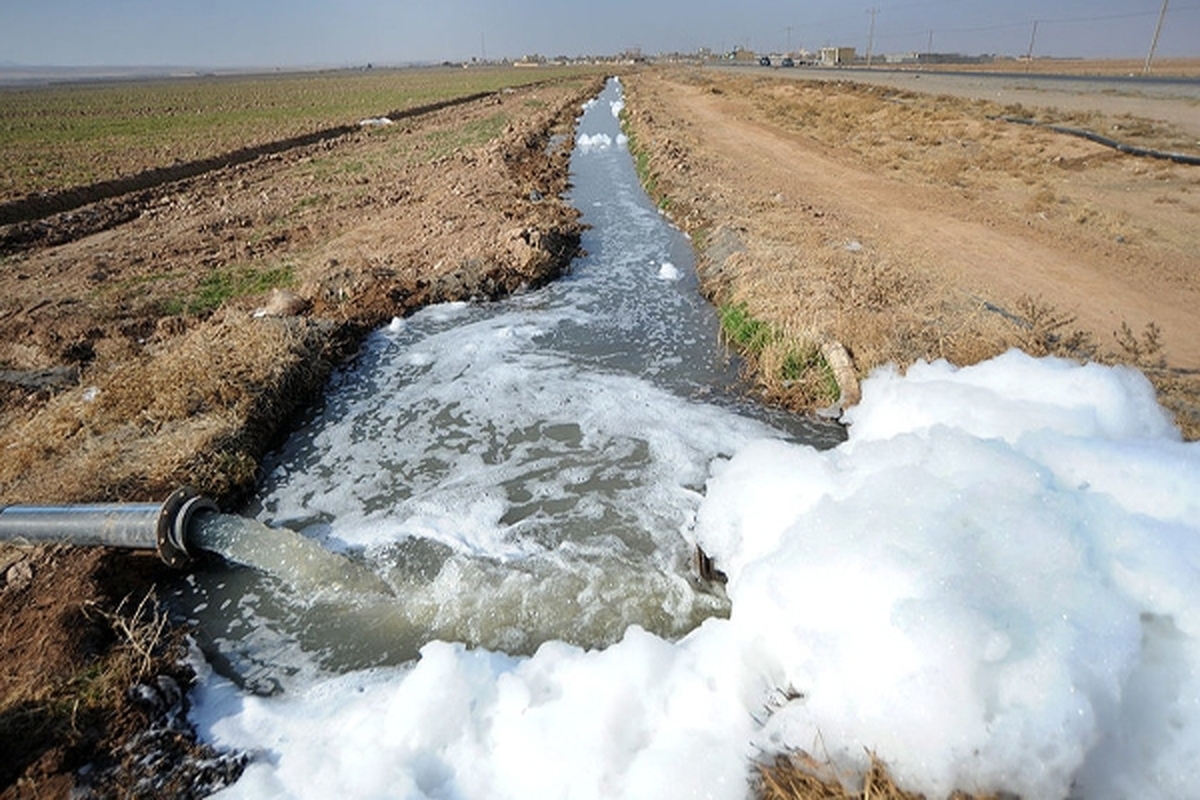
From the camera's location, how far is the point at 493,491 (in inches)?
255

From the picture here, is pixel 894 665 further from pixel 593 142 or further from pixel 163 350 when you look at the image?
pixel 593 142

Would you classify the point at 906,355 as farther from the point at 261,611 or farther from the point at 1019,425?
the point at 261,611

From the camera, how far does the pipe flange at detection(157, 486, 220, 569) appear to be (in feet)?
16.2

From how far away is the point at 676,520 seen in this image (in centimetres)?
593

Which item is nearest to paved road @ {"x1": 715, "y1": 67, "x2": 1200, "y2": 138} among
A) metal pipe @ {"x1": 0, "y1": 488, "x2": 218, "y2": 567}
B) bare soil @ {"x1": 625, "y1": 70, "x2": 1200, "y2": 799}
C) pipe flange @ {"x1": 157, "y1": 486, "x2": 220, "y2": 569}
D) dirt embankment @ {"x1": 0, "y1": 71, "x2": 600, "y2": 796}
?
bare soil @ {"x1": 625, "y1": 70, "x2": 1200, "y2": 799}

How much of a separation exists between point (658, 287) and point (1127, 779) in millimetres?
9838

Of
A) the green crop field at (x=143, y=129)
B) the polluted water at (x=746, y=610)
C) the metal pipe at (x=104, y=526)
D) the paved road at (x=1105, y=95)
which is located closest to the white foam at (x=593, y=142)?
the green crop field at (x=143, y=129)

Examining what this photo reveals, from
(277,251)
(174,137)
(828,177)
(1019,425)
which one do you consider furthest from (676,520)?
(174,137)

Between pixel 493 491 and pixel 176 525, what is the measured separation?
264cm

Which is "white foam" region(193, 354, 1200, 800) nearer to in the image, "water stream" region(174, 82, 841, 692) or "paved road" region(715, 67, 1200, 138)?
"water stream" region(174, 82, 841, 692)

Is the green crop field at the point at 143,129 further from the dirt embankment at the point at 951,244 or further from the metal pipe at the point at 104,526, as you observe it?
the dirt embankment at the point at 951,244

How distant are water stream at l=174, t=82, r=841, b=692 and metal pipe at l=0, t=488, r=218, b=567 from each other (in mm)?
343

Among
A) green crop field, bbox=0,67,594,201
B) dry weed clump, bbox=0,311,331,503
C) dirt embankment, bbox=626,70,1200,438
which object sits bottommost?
dry weed clump, bbox=0,311,331,503

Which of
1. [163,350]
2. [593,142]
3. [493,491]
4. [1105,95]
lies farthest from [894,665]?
[1105,95]
